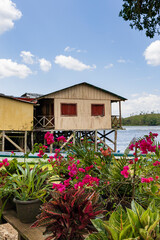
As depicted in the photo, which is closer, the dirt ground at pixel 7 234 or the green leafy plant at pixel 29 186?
the green leafy plant at pixel 29 186

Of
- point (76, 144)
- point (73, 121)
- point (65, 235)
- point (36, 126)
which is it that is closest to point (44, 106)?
point (36, 126)

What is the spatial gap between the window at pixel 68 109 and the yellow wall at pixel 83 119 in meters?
0.27

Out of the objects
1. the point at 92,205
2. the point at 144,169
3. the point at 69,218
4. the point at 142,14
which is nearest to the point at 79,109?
the point at 142,14

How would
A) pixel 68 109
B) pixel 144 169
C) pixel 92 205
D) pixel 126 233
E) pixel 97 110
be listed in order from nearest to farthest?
pixel 126 233, pixel 92 205, pixel 144 169, pixel 68 109, pixel 97 110

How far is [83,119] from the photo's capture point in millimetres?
20453

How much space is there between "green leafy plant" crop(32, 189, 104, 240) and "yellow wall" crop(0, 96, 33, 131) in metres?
17.7

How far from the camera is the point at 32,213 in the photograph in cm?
312

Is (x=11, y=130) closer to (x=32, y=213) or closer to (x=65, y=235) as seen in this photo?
(x=32, y=213)

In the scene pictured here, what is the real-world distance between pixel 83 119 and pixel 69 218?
18388 millimetres

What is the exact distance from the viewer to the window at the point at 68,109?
66.0 feet

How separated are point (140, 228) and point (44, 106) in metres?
21.6

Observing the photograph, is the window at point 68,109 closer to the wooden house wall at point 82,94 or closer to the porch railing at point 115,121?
the wooden house wall at point 82,94

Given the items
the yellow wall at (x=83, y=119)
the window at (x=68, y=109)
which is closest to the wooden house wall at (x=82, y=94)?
the yellow wall at (x=83, y=119)

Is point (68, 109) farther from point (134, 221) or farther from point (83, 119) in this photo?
point (134, 221)
